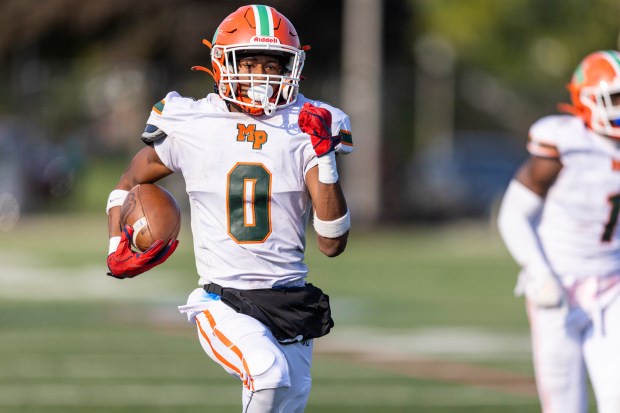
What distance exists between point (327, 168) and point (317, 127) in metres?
0.16

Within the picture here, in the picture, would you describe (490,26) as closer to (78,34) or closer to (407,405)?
(78,34)

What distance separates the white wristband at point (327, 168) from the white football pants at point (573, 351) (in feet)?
4.90

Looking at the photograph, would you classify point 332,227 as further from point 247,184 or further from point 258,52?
point 258,52

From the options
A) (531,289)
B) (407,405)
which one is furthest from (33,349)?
(531,289)

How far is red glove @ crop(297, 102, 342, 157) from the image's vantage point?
5277mm

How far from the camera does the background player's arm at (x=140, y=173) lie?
18.7ft

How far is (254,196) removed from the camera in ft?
18.1

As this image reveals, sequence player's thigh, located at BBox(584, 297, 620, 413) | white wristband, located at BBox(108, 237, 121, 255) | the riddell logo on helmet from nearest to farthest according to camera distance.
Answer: the riddell logo on helmet < white wristband, located at BBox(108, 237, 121, 255) < player's thigh, located at BBox(584, 297, 620, 413)

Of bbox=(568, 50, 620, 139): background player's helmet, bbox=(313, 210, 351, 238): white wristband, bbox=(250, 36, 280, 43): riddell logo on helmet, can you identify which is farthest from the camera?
bbox=(568, 50, 620, 139): background player's helmet

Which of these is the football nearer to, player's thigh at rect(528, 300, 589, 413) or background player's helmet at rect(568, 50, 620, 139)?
player's thigh at rect(528, 300, 589, 413)

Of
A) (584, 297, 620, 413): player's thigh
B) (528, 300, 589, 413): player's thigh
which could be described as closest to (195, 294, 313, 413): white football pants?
(528, 300, 589, 413): player's thigh

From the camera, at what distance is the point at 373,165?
25.3 m

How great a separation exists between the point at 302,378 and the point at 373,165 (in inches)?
785

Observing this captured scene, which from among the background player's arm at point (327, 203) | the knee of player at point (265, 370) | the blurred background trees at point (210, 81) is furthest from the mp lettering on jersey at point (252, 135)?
the blurred background trees at point (210, 81)
